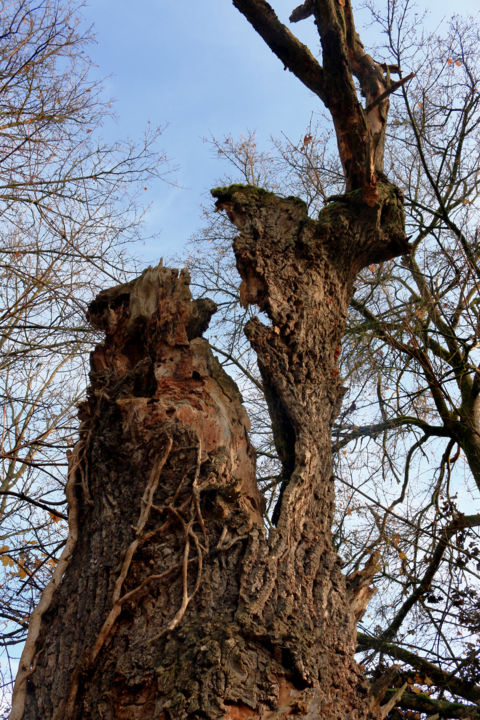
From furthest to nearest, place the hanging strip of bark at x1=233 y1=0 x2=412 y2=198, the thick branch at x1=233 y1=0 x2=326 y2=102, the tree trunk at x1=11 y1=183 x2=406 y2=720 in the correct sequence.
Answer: the thick branch at x1=233 y1=0 x2=326 y2=102
the hanging strip of bark at x1=233 y1=0 x2=412 y2=198
the tree trunk at x1=11 y1=183 x2=406 y2=720

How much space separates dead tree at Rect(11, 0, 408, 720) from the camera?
2125 millimetres

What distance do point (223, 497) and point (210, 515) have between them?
0.10 metres

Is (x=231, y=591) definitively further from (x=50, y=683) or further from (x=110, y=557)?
(x=50, y=683)

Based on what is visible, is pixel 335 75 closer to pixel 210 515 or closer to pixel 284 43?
pixel 284 43

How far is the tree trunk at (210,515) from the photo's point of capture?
2.12 m

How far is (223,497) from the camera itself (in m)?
2.68

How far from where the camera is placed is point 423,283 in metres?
6.79

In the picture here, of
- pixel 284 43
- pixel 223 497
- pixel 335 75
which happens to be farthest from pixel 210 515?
pixel 284 43

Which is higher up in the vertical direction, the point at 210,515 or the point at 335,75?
the point at 335,75

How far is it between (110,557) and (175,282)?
174 centimetres

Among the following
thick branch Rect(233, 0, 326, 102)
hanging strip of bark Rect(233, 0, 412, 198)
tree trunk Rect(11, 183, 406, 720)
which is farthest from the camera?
thick branch Rect(233, 0, 326, 102)

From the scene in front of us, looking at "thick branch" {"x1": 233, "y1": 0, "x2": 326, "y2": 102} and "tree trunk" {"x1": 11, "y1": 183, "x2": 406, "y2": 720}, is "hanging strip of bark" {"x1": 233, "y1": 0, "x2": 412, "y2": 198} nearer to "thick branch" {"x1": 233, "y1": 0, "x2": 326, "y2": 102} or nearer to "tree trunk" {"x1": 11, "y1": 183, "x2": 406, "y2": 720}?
"thick branch" {"x1": 233, "y1": 0, "x2": 326, "y2": 102}

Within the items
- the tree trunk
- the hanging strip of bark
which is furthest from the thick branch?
the tree trunk

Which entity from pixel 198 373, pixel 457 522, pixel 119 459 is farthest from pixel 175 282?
pixel 457 522
